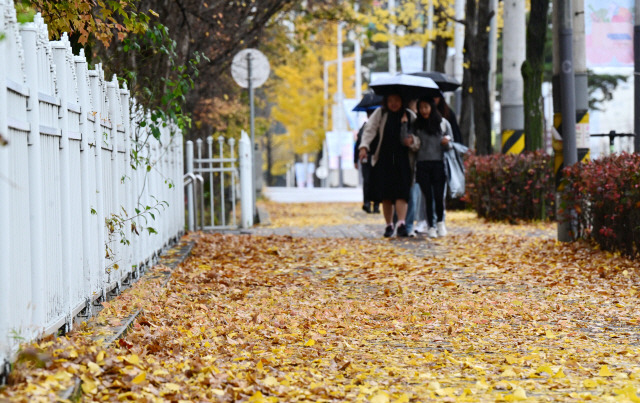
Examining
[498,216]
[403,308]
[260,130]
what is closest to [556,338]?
[403,308]

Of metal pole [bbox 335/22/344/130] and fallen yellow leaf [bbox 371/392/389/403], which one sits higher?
metal pole [bbox 335/22/344/130]

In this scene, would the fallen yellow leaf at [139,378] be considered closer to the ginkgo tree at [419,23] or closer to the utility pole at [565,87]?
the utility pole at [565,87]

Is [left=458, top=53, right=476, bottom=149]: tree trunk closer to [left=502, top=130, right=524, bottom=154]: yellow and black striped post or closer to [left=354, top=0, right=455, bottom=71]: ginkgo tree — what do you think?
[left=354, top=0, right=455, bottom=71]: ginkgo tree

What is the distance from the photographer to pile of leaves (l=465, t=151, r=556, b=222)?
17.6 meters

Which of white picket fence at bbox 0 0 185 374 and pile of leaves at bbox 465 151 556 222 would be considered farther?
pile of leaves at bbox 465 151 556 222

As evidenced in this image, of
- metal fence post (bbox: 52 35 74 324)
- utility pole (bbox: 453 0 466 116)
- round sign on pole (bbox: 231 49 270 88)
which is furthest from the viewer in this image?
utility pole (bbox: 453 0 466 116)

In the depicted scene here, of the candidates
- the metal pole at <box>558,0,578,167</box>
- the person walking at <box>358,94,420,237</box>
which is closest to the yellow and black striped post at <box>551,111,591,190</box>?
the metal pole at <box>558,0,578,167</box>

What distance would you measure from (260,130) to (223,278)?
2319cm

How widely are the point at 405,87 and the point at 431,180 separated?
1241 millimetres

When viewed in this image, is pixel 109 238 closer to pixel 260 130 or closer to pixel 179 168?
pixel 179 168

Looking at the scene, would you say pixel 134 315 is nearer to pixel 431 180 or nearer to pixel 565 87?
pixel 565 87

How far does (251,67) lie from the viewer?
60.4ft

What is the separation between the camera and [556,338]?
6441 millimetres

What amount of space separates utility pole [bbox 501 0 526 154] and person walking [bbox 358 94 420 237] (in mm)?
6633
